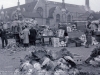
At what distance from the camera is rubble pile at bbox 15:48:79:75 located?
7.74 m

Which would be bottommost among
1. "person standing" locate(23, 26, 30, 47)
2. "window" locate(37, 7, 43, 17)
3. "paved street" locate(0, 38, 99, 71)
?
"paved street" locate(0, 38, 99, 71)

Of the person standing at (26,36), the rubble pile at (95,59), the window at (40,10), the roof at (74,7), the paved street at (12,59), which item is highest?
the roof at (74,7)

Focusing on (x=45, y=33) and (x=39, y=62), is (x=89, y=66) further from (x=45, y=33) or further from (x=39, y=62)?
(x=45, y=33)

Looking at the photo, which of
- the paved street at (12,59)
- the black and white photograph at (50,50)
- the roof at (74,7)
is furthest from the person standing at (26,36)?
the roof at (74,7)

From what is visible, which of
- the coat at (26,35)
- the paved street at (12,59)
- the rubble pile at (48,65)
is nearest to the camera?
the rubble pile at (48,65)

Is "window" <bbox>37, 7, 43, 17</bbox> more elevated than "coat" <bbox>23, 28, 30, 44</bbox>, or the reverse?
"window" <bbox>37, 7, 43, 17</bbox>

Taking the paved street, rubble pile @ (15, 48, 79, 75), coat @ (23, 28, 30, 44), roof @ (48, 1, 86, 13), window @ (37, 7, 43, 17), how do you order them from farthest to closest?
1. roof @ (48, 1, 86, 13)
2. window @ (37, 7, 43, 17)
3. coat @ (23, 28, 30, 44)
4. the paved street
5. rubble pile @ (15, 48, 79, 75)

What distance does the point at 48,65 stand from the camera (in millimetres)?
8344

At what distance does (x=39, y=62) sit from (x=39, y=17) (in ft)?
137

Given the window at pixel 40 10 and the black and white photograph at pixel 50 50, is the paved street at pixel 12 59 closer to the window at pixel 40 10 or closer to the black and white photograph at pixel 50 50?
the black and white photograph at pixel 50 50

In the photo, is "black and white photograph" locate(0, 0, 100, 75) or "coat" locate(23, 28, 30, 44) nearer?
"black and white photograph" locate(0, 0, 100, 75)

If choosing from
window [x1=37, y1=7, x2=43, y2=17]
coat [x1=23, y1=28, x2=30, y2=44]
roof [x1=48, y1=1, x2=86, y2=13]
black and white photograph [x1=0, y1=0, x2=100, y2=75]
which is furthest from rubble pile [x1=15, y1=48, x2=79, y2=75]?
roof [x1=48, y1=1, x2=86, y2=13]

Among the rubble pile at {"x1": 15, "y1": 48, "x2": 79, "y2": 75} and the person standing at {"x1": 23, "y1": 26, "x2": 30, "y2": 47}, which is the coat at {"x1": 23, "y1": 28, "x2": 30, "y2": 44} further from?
the rubble pile at {"x1": 15, "y1": 48, "x2": 79, "y2": 75}

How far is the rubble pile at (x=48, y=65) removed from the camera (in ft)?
25.4
